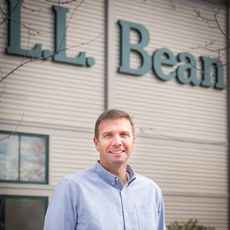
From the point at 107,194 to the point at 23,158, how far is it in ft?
33.4

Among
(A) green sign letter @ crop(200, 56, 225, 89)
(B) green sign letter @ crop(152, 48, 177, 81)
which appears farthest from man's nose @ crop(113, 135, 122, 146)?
(A) green sign letter @ crop(200, 56, 225, 89)

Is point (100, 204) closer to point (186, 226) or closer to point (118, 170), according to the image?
point (118, 170)

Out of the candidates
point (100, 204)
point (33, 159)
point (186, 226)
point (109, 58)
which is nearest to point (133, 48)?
point (109, 58)

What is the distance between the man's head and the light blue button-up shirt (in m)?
0.10

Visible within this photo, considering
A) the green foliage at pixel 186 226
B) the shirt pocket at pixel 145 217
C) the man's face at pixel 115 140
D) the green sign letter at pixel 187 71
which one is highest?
the green sign letter at pixel 187 71

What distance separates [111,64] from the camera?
574 inches

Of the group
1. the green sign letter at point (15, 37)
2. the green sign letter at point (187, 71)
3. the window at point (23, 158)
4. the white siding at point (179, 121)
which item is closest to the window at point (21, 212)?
the window at point (23, 158)

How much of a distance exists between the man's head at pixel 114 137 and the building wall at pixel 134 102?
30.7ft

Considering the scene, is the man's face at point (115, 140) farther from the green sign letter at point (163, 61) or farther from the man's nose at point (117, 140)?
the green sign letter at point (163, 61)

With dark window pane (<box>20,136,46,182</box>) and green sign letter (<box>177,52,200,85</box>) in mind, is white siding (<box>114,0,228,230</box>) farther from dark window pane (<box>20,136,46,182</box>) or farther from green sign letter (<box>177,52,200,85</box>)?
dark window pane (<box>20,136,46,182</box>)

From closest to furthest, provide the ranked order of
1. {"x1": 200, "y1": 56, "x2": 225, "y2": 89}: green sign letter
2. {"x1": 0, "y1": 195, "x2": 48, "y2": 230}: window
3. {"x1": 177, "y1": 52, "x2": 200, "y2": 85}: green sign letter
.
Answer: {"x1": 0, "y1": 195, "x2": 48, "y2": 230}: window < {"x1": 177, "y1": 52, "x2": 200, "y2": 85}: green sign letter < {"x1": 200, "y1": 56, "x2": 225, "y2": 89}: green sign letter

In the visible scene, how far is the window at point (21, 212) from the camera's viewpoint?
12.8m

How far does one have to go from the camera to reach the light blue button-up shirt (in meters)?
2.98

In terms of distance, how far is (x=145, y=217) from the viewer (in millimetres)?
3152
